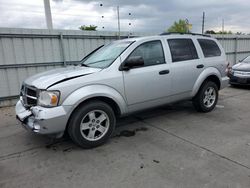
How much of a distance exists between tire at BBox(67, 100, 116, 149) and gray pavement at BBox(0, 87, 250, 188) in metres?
0.17

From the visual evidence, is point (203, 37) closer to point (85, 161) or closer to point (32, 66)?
point (85, 161)

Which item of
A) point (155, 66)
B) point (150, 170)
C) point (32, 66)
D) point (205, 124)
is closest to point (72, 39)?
point (32, 66)

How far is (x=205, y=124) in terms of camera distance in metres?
4.40

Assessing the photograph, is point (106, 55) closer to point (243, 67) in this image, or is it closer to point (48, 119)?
point (48, 119)

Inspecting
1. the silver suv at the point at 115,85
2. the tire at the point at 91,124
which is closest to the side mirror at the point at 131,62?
the silver suv at the point at 115,85

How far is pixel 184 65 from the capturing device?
14.6ft

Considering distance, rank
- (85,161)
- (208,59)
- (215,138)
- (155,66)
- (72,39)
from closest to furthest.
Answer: (85,161) < (215,138) < (155,66) < (208,59) < (72,39)

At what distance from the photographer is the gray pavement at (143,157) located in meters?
2.60

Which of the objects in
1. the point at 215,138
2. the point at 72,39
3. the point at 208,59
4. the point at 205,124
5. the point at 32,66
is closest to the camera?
the point at 215,138

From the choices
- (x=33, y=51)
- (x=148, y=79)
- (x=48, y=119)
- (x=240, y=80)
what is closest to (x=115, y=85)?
(x=148, y=79)

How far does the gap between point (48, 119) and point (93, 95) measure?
30.5 inches

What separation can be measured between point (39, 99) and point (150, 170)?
196 centimetres

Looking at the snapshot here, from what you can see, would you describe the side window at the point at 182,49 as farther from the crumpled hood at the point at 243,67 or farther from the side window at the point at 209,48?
the crumpled hood at the point at 243,67

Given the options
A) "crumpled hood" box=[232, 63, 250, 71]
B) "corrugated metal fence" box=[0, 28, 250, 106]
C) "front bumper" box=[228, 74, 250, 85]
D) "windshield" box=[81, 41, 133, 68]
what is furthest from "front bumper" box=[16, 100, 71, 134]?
"crumpled hood" box=[232, 63, 250, 71]
